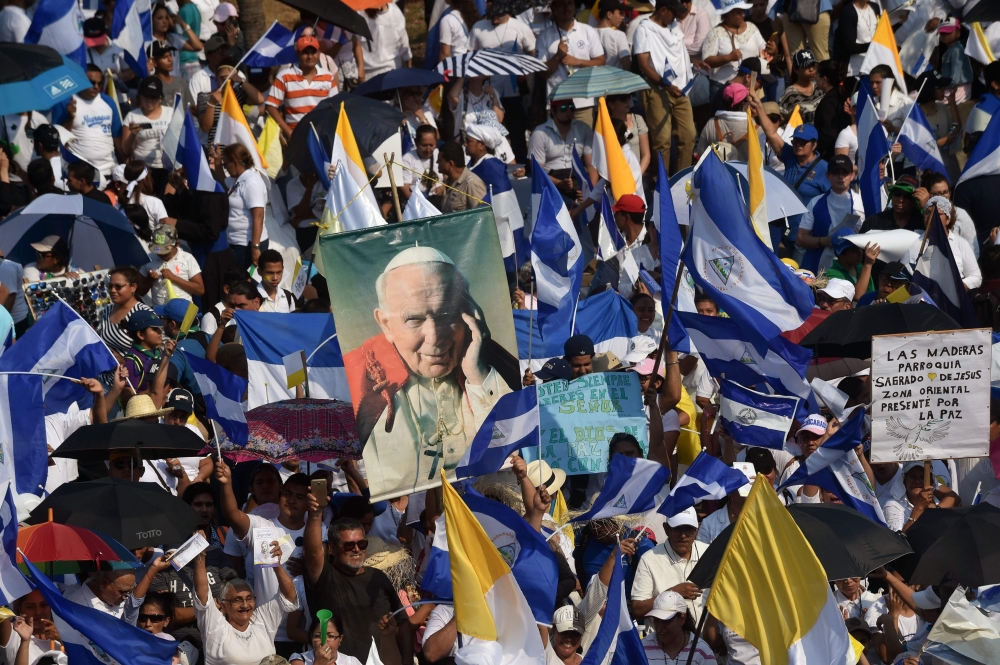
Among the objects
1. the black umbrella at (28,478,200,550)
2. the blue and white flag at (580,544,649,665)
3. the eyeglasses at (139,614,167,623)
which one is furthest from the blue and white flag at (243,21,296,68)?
the blue and white flag at (580,544,649,665)

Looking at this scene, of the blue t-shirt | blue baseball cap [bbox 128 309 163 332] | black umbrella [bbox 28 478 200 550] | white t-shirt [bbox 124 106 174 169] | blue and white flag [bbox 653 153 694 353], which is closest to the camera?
black umbrella [bbox 28 478 200 550]

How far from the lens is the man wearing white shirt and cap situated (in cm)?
1026

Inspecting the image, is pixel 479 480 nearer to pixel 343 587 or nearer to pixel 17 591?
pixel 343 587

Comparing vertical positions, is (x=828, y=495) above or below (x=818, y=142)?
below

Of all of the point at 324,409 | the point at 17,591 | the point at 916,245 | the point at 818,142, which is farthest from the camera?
the point at 818,142

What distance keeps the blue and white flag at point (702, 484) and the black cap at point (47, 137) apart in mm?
7084

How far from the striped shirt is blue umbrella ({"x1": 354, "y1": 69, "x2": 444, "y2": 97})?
444mm

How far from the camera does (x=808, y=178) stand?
15.6 m

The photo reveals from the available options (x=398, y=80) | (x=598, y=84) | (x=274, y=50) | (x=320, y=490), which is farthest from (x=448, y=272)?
(x=274, y=50)

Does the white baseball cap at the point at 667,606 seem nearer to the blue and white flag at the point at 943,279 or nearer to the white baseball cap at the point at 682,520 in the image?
the white baseball cap at the point at 682,520

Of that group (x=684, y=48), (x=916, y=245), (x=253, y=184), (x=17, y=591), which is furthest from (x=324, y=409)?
(x=684, y=48)

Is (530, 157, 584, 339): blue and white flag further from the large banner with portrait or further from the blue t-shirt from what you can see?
the blue t-shirt

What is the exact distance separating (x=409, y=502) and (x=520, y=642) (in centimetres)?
179

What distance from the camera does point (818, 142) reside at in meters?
16.7
